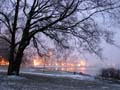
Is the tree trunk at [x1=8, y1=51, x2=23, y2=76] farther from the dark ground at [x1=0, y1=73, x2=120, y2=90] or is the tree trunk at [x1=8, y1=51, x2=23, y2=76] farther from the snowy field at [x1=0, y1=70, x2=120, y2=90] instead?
the dark ground at [x1=0, y1=73, x2=120, y2=90]

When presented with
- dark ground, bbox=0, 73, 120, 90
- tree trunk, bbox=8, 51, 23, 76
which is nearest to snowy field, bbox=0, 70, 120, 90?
dark ground, bbox=0, 73, 120, 90

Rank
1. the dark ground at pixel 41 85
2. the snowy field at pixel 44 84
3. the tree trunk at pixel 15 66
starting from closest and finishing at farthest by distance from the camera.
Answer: the dark ground at pixel 41 85, the snowy field at pixel 44 84, the tree trunk at pixel 15 66

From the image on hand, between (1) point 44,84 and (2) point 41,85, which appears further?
(1) point 44,84

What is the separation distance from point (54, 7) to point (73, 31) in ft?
10.3

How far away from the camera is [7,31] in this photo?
3819cm

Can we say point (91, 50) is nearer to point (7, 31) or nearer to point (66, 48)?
point (66, 48)

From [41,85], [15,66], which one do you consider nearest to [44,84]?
[41,85]

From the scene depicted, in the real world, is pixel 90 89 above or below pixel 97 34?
below

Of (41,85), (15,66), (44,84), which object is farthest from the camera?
(15,66)

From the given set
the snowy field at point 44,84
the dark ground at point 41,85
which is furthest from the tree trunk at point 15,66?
the dark ground at point 41,85

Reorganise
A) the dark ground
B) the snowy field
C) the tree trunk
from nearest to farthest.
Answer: the dark ground
the snowy field
the tree trunk

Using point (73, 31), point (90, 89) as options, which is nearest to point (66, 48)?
point (73, 31)

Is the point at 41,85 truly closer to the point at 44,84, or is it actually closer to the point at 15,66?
the point at 44,84

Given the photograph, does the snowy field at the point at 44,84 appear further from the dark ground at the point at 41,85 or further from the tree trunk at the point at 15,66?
the tree trunk at the point at 15,66
